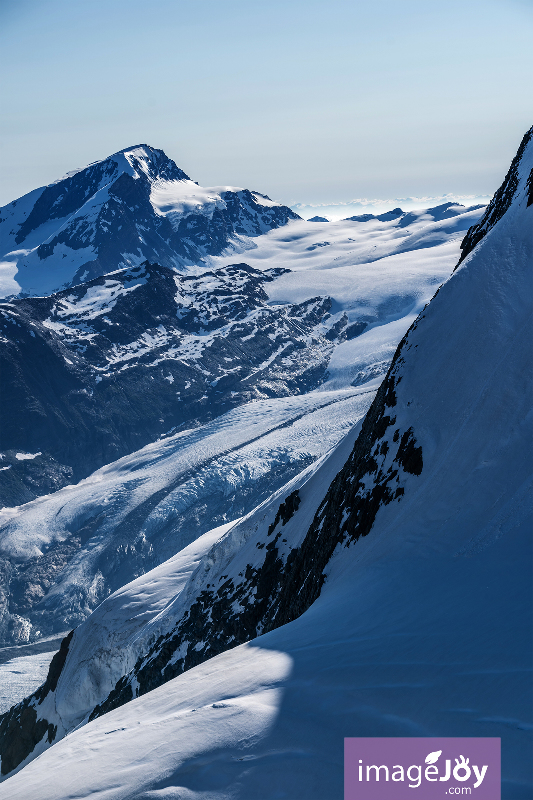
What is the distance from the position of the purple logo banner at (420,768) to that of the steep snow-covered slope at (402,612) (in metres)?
0.27

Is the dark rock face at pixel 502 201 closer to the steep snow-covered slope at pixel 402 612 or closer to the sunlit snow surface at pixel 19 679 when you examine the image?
the steep snow-covered slope at pixel 402 612

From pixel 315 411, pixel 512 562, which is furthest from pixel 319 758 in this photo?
pixel 315 411

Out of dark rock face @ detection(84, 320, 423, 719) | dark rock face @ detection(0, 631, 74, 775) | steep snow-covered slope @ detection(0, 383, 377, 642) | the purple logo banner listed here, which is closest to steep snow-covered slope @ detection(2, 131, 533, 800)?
dark rock face @ detection(84, 320, 423, 719)

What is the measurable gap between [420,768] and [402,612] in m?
5.47

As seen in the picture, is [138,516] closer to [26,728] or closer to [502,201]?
[26,728]

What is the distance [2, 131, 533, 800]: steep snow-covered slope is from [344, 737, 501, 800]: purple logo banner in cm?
27

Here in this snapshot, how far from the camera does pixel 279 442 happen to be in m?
180

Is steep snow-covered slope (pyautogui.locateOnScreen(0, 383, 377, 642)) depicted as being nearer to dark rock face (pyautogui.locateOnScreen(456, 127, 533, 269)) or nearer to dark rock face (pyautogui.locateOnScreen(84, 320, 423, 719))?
dark rock face (pyautogui.locateOnScreen(84, 320, 423, 719))

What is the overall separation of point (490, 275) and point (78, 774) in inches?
941

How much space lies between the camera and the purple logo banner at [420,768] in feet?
35.0

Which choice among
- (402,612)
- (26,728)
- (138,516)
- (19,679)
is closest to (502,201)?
(402,612)

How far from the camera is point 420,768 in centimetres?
1116

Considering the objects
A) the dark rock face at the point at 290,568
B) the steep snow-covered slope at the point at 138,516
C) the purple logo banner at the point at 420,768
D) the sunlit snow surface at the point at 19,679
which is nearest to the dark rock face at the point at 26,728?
the dark rock face at the point at 290,568

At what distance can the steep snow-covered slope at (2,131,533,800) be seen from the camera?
39.9ft
